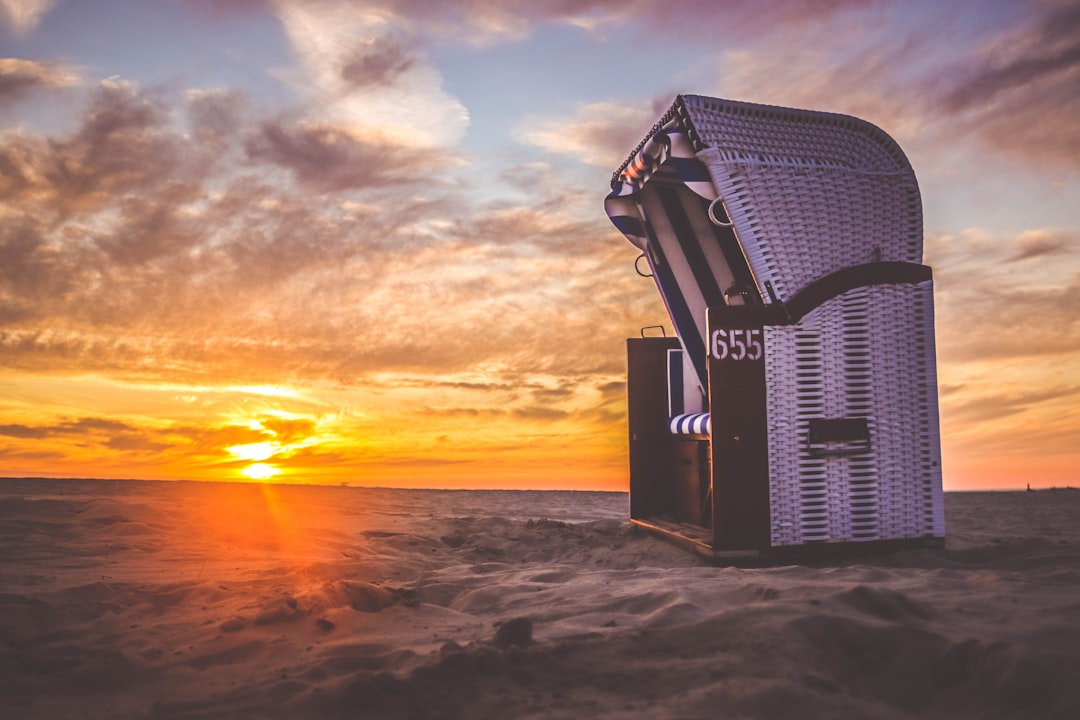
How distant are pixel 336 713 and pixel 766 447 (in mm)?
3290

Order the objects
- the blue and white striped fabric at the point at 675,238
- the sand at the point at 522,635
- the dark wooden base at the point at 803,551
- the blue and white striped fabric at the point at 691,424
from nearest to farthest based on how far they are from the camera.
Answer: the sand at the point at 522,635
the dark wooden base at the point at 803,551
the blue and white striped fabric at the point at 691,424
the blue and white striped fabric at the point at 675,238

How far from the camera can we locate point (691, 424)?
5.62 meters

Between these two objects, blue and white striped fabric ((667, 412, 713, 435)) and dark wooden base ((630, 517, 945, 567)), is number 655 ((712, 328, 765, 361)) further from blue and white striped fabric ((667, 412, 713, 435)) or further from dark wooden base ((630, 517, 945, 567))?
dark wooden base ((630, 517, 945, 567))

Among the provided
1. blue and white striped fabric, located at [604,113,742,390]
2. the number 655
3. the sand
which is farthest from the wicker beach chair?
blue and white striped fabric, located at [604,113,742,390]

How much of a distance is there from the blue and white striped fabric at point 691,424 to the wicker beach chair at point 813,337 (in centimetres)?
4

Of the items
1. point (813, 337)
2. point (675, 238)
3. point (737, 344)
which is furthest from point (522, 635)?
point (675, 238)

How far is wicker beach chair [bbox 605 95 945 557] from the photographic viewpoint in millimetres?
4613

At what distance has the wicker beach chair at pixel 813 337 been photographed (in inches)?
182

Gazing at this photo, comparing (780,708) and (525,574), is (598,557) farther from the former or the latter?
(780,708)

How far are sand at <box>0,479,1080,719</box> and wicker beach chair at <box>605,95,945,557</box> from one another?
495 millimetres

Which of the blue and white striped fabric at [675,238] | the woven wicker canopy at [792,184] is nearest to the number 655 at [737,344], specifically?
the woven wicker canopy at [792,184]

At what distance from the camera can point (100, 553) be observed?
15.7 feet

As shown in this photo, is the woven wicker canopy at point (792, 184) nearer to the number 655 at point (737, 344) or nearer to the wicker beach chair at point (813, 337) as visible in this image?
the wicker beach chair at point (813, 337)

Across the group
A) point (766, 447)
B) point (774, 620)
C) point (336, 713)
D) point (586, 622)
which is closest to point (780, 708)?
point (774, 620)
